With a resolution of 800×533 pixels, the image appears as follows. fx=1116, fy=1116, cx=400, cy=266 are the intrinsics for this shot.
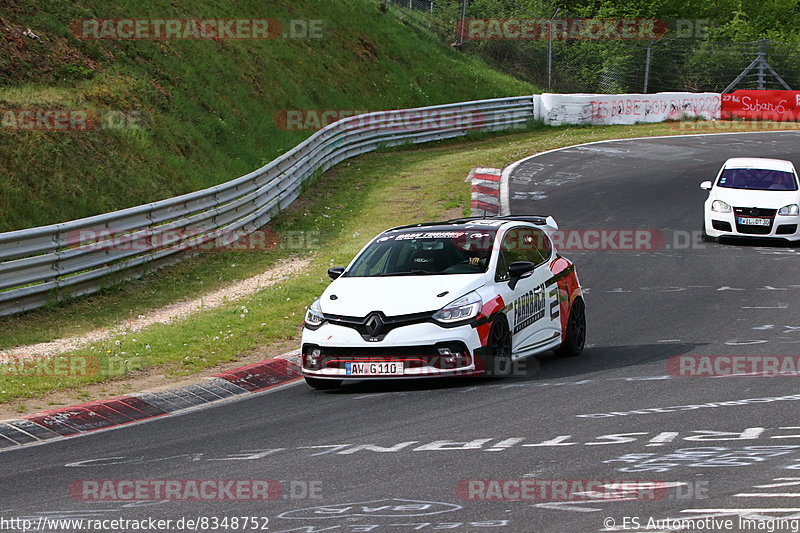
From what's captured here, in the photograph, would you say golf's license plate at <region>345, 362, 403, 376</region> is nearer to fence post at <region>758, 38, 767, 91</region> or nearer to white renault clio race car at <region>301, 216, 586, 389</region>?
white renault clio race car at <region>301, 216, 586, 389</region>

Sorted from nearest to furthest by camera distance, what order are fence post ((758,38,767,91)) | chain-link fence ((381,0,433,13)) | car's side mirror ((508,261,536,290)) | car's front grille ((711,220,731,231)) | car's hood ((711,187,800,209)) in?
1. car's side mirror ((508,261,536,290))
2. car's hood ((711,187,800,209))
3. car's front grille ((711,220,731,231))
4. fence post ((758,38,767,91))
5. chain-link fence ((381,0,433,13))

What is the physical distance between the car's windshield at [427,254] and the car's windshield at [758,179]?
1165cm

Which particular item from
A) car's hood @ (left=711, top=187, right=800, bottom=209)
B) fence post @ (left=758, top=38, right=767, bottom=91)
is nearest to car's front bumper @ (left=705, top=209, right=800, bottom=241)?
car's hood @ (left=711, top=187, right=800, bottom=209)

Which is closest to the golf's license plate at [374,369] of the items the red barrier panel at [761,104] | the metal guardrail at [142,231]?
the metal guardrail at [142,231]

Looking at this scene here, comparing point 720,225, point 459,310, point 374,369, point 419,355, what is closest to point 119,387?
→ point 374,369

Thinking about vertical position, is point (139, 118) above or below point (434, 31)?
below

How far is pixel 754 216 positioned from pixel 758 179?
1455 mm

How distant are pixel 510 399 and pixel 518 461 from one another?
242 cm

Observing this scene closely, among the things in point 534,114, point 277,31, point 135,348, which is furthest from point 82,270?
point 534,114

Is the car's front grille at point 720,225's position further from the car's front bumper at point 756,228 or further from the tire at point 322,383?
the tire at point 322,383

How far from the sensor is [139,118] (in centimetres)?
2494

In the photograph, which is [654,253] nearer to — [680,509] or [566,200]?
[566,200]

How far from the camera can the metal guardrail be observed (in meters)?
15.5

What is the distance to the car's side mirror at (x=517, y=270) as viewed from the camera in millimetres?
11273
